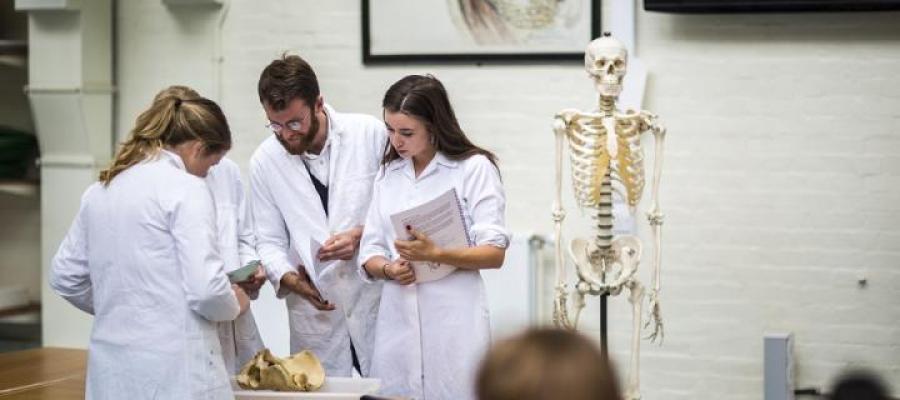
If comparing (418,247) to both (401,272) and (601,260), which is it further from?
(601,260)

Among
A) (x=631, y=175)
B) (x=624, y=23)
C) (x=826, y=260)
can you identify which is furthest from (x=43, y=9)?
(x=826, y=260)

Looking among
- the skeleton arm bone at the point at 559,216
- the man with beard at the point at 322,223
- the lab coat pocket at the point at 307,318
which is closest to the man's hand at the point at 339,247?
the man with beard at the point at 322,223

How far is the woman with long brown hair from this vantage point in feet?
12.5

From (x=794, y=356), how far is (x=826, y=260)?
1.36 ft

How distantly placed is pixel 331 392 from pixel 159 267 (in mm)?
575

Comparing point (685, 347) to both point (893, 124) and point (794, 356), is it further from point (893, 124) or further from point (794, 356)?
point (893, 124)

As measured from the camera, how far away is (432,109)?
383cm

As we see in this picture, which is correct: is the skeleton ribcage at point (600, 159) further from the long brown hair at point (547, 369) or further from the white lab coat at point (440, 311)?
the long brown hair at point (547, 369)

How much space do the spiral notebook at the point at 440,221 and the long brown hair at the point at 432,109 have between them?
195mm

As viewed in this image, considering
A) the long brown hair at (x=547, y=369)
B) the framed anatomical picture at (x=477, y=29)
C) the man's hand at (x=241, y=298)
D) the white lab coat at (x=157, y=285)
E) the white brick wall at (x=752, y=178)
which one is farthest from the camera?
the framed anatomical picture at (x=477, y=29)

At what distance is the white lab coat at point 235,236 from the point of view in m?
3.85

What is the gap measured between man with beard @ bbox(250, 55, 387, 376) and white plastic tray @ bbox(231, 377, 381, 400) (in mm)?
468

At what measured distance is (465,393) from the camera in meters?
3.86

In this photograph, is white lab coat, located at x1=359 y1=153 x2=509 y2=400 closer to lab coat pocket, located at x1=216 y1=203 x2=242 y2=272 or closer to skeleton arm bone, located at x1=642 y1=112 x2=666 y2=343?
lab coat pocket, located at x1=216 y1=203 x2=242 y2=272
